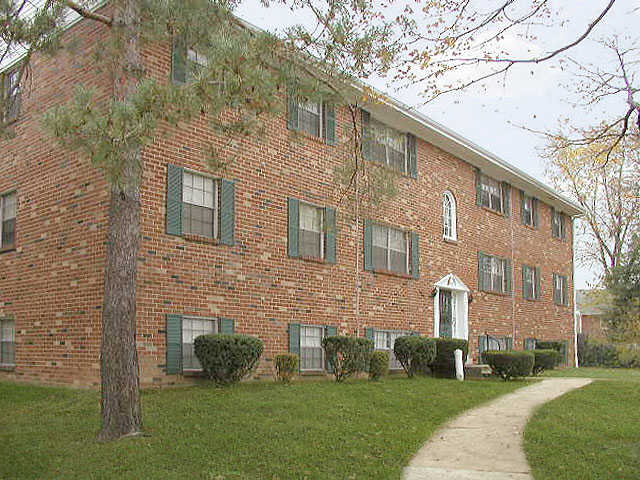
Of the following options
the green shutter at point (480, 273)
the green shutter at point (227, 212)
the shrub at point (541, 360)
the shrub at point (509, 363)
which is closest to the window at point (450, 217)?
the green shutter at point (480, 273)

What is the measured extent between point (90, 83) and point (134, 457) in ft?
25.4

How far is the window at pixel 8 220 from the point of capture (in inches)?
603

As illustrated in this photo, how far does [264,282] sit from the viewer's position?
14.8 metres

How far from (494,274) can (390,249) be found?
6632 millimetres

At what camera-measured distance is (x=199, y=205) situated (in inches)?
543

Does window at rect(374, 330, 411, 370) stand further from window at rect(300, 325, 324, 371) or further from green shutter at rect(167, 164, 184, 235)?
green shutter at rect(167, 164, 184, 235)

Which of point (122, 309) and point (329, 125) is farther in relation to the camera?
point (329, 125)

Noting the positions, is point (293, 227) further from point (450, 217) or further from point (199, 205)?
point (450, 217)

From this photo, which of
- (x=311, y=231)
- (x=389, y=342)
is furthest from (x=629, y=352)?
(x=389, y=342)

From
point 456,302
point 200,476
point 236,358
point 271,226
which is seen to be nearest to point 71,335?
point 236,358

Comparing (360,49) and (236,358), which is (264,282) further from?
(360,49)

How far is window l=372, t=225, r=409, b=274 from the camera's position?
60.0ft

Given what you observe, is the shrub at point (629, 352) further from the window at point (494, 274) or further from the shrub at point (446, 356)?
the window at point (494, 274)

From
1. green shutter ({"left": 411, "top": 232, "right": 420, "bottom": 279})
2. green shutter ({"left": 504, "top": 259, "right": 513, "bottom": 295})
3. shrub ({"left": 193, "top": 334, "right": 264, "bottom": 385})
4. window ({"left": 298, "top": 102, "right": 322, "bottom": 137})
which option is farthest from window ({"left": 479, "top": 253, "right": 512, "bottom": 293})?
shrub ({"left": 193, "top": 334, "right": 264, "bottom": 385})
